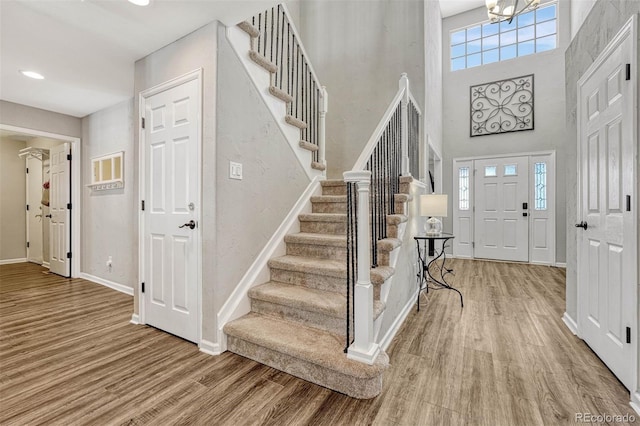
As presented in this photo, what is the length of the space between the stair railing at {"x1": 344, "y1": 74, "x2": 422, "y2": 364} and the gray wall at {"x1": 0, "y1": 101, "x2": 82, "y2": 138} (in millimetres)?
4529

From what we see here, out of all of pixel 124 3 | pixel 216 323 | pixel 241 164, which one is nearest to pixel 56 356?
pixel 216 323

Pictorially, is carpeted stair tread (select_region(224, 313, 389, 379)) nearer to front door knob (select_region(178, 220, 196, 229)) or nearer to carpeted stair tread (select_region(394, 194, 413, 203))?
front door knob (select_region(178, 220, 196, 229))

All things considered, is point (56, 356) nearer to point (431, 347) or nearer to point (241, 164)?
point (241, 164)

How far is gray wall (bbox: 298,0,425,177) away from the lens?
13.1 feet

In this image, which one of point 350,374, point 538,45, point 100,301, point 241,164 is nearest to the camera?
point 350,374

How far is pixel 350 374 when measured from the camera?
1.64 m

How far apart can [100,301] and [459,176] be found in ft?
20.7

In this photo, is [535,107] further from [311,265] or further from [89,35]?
[89,35]

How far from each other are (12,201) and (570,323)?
344 inches

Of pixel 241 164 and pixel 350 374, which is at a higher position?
pixel 241 164

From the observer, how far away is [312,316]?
2.12m

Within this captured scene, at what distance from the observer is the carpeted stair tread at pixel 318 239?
2480mm

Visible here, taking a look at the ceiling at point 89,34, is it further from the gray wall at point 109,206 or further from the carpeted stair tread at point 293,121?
the carpeted stair tread at point 293,121

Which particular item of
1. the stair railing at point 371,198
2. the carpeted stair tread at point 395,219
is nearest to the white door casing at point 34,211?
the stair railing at point 371,198
